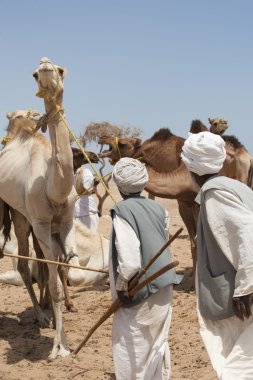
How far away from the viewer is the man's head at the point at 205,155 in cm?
410

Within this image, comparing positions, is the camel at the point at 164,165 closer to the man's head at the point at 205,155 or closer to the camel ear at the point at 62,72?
the camel ear at the point at 62,72

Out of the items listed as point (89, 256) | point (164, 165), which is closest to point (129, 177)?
point (164, 165)

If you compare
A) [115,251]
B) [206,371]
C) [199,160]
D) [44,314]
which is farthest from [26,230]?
[199,160]

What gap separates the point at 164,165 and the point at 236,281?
20.2 feet

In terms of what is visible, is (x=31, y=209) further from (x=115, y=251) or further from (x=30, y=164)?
(x=115, y=251)

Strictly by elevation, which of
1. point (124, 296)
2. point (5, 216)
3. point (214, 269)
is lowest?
point (5, 216)

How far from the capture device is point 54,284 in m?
6.71

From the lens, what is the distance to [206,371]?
5.84m

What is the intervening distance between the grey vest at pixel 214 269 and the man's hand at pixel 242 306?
76mm

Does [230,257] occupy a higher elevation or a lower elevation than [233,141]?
higher

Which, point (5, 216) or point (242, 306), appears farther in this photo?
point (5, 216)

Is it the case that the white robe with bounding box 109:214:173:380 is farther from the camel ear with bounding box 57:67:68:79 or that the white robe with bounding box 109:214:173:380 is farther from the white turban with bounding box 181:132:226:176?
the camel ear with bounding box 57:67:68:79

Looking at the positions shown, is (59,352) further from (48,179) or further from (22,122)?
(22,122)

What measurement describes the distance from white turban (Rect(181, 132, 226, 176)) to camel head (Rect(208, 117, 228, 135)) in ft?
22.0
